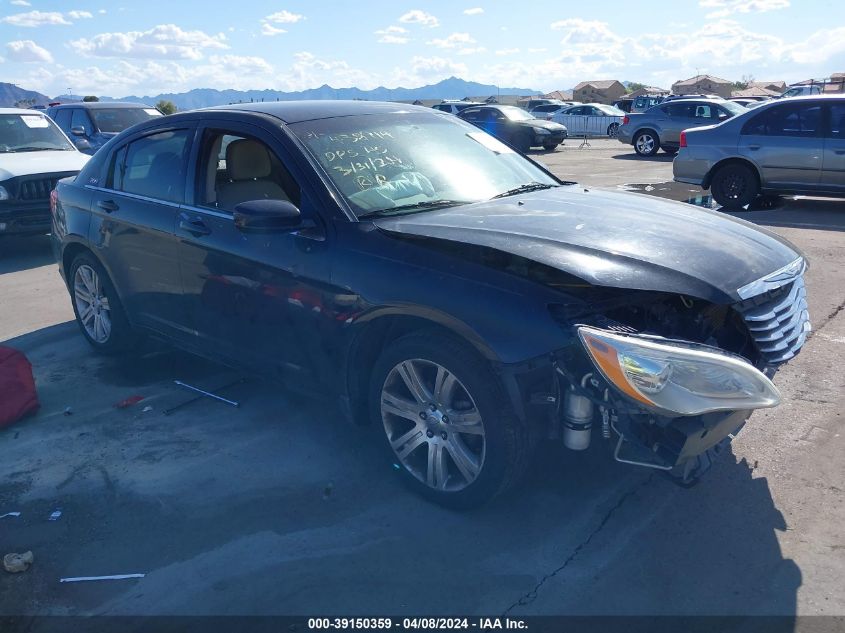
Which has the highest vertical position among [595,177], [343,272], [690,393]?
[343,272]

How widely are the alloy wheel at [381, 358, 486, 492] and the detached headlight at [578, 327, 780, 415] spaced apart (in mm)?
684

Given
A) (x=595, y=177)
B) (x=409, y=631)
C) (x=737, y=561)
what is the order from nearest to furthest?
(x=409, y=631), (x=737, y=561), (x=595, y=177)

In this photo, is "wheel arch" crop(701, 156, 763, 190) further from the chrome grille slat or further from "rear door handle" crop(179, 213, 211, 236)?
"rear door handle" crop(179, 213, 211, 236)

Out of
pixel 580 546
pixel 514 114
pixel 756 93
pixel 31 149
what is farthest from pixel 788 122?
pixel 756 93

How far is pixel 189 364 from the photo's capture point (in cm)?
568

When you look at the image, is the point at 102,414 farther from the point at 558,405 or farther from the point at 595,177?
the point at 595,177

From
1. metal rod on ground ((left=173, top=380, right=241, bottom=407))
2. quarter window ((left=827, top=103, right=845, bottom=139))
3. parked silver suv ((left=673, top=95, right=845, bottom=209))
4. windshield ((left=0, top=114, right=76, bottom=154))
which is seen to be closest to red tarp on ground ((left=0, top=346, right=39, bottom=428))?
metal rod on ground ((left=173, top=380, right=241, bottom=407))

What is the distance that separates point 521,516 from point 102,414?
110 inches

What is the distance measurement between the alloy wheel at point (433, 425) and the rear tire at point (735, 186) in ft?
29.7

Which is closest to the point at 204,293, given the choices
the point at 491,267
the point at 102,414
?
the point at 102,414

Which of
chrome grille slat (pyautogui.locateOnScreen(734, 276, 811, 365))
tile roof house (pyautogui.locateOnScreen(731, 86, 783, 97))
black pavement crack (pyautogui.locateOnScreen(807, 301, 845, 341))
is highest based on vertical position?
chrome grille slat (pyautogui.locateOnScreen(734, 276, 811, 365))

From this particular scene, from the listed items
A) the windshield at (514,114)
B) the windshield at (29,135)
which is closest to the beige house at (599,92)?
the windshield at (514,114)

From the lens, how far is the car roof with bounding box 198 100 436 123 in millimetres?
4402

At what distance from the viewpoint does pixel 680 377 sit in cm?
292
